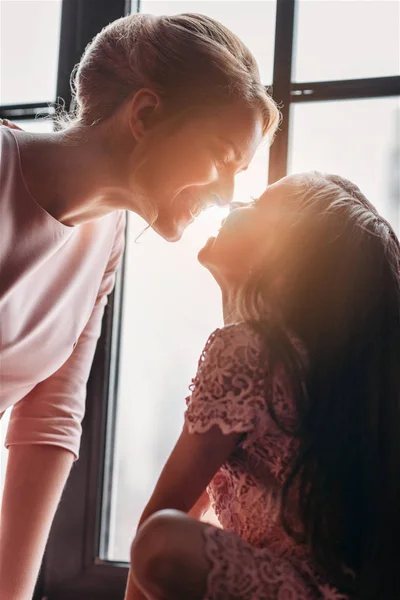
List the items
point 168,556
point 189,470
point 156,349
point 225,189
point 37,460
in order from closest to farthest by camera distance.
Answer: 1. point 168,556
2. point 189,470
3. point 225,189
4. point 37,460
5. point 156,349

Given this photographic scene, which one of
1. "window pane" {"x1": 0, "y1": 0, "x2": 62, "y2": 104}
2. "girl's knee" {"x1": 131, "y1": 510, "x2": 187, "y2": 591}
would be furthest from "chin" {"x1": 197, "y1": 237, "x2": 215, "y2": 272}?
"window pane" {"x1": 0, "y1": 0, "x2": 62, "y2": 104}

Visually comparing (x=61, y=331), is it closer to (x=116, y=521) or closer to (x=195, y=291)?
(x=195, y=291)

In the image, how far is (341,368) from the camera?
103 centimetres

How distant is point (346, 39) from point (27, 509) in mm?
1197

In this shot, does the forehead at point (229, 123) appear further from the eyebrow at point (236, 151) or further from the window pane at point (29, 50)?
the window pane at point (29, 50)

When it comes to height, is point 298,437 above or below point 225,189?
below

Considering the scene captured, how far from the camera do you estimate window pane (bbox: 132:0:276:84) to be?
5.27 ft

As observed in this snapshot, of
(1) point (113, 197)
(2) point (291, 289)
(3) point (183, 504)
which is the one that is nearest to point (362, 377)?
(2) point (291, 289)

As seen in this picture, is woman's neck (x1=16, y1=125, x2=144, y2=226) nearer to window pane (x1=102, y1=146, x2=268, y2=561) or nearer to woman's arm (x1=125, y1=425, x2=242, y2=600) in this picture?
window pane (x1=102, y1=146, x2=268, y2=561)

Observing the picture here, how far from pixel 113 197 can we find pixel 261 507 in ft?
2.09

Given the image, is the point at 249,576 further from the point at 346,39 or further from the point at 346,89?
the point at 346,39

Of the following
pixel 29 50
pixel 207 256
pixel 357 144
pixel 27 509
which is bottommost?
pixel 27 509

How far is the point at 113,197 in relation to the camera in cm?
135

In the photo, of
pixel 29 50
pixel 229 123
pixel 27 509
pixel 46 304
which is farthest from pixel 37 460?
pixel 29 50
